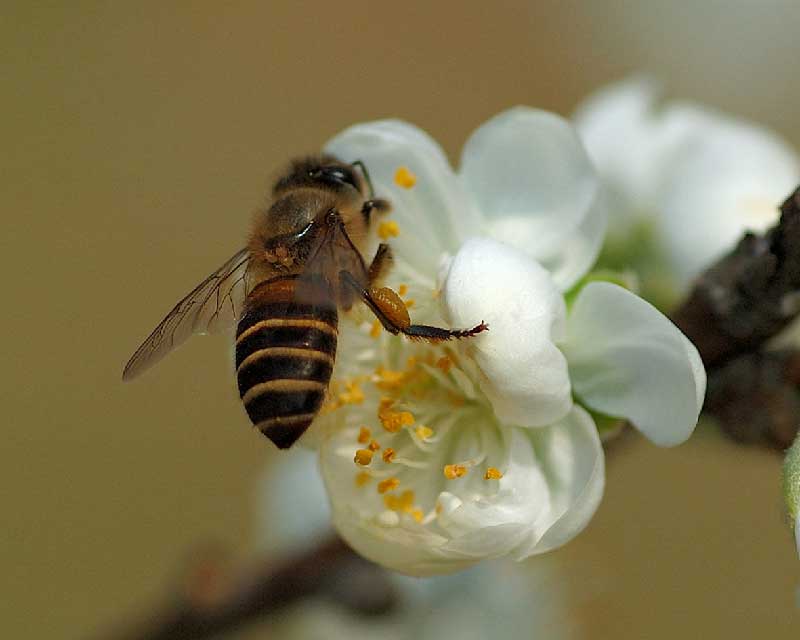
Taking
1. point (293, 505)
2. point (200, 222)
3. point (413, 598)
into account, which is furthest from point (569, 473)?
point (200, 222)

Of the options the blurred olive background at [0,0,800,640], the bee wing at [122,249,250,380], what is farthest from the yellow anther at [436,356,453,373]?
the blurred olive background at [0,0,800,640]

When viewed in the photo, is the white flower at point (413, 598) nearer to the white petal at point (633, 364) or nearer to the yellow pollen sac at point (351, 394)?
the yellow pollen sac at point (351, 394)

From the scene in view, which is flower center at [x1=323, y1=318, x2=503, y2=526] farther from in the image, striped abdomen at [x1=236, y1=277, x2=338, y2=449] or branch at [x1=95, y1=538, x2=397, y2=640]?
branch at [x1=95, y1=538, x2=397, y2=640]

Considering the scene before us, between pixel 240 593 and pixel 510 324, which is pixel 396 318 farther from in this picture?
pixel 240 593

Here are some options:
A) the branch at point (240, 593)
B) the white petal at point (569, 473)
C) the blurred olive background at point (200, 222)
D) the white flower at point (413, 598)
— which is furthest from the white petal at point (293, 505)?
the blurred olive background at point (200, 222)

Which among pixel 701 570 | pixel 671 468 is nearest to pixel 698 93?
pixel 671 468

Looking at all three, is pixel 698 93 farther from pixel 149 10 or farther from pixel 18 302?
pixel 18 302
